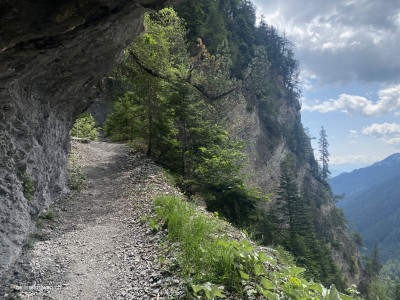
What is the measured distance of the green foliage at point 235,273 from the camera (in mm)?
3672

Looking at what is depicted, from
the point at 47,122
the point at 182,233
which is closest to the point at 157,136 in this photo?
the point at 47,122

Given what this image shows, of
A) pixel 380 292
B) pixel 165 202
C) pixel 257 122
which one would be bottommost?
pixel 380 292

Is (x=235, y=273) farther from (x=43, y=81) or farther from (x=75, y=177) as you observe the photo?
(x=75, y=177)

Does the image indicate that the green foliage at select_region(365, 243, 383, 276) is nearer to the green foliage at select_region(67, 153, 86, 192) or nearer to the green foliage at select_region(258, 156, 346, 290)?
the green foliage at select_region(258, 156, 346, 290)

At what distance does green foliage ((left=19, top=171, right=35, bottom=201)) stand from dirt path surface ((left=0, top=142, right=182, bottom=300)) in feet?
2.65

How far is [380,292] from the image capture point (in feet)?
167

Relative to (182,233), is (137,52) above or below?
above

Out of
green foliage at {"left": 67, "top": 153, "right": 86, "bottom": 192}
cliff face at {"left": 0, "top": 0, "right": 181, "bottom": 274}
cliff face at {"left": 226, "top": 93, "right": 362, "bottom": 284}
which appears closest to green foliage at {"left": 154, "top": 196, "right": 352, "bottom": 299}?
cliff face at {"left": 0, "top": 0, "right": 181, "bottom": 274}

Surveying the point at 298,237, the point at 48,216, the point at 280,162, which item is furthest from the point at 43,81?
the point at 280,162

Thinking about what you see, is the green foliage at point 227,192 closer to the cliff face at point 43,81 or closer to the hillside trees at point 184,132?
the hillside trees at point 184,132

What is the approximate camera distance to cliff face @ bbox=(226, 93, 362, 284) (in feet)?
164

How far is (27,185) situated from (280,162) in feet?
199

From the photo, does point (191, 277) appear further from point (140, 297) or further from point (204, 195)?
point (204, 195)

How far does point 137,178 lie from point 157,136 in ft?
14.2
